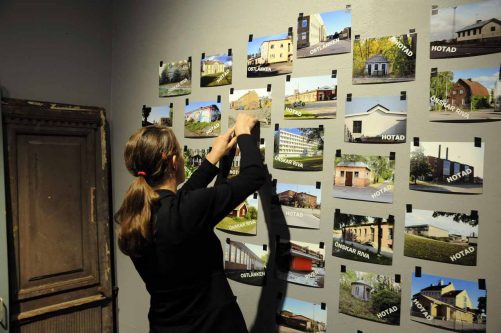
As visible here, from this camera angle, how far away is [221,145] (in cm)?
143

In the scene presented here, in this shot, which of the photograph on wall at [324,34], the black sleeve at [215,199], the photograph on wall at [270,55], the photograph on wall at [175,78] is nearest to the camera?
the black sleeve at [215,199]

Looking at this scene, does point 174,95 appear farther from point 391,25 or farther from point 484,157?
point 484,157

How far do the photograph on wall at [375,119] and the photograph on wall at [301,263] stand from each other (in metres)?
0.42

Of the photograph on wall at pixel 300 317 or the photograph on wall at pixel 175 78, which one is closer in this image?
the photograph on wall at pixel 300 317

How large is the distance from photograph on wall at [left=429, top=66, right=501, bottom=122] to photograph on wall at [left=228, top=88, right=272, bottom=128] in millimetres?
583

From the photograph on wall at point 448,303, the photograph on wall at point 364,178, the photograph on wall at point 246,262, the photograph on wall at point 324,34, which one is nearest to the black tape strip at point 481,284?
the photograph on wall at point 448,303

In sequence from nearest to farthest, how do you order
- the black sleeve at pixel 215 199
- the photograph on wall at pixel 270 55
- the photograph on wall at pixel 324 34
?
1. the black sleeve at pixel 215 199
2. the photograph on wall at pixel 324 34
3. the photograph on wall at pixel 270 55

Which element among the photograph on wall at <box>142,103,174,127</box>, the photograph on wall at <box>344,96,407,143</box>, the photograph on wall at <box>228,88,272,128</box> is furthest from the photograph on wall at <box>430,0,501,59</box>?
the photograph on wall at <box>142,103,174,127</box>

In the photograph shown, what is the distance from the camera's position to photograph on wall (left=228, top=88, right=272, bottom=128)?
5.10 feet

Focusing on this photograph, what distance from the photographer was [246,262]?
5.34 feet

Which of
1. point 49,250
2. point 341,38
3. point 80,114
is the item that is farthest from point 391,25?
point 49,250

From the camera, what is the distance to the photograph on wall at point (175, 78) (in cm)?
181

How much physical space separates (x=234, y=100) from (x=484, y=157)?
91 cm

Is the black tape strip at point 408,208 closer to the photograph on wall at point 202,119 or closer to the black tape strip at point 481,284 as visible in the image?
the black tape strip at point 481,284
